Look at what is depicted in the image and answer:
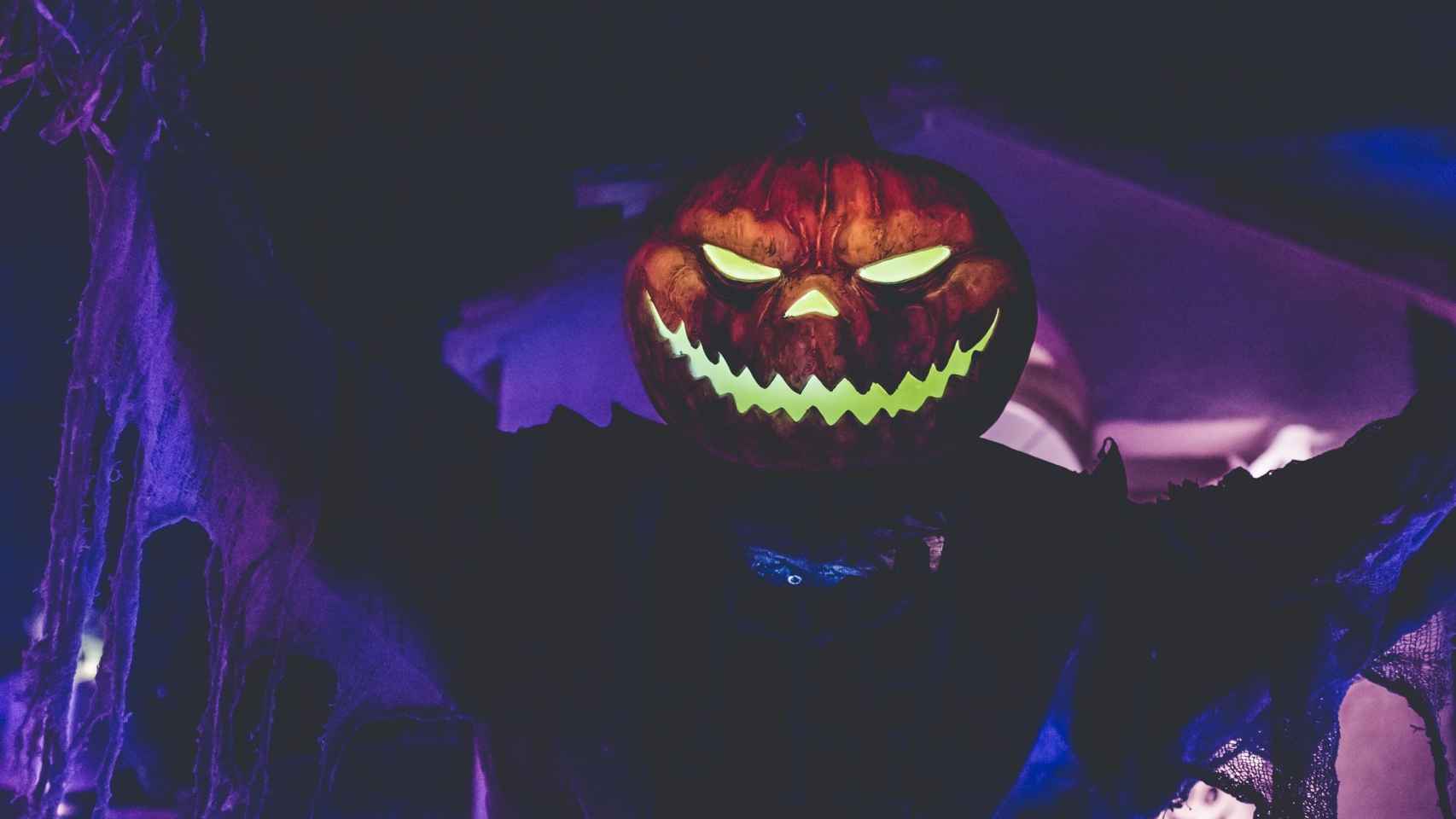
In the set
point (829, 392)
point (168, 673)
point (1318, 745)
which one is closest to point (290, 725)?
point (168, 673)

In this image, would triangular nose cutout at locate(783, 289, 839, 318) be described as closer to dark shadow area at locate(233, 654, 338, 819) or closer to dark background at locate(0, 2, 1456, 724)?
dark background at locate(0, 2, 1456, 724)

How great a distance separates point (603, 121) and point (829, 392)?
1.03 meters

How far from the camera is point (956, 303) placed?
1.53 m

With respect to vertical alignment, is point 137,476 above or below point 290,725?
above

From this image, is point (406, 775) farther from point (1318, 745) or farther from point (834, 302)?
point (1318, 745)

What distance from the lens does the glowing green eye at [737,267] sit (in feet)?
5.10

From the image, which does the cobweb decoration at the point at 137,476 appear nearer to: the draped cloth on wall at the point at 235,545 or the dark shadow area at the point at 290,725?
the draped cloth on wall at the point at 235,545

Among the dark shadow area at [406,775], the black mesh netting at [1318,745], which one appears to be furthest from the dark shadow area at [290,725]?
the black mesh netting at [1318,745]

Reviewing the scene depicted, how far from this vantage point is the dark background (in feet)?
6.58

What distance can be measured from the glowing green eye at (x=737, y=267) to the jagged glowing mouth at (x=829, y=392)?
0.10 m

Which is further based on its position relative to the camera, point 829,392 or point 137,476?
point 829,392

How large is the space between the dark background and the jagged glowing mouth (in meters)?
0.76

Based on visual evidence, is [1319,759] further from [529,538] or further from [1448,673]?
[529,538]

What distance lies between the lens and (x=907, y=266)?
61.8 inches
